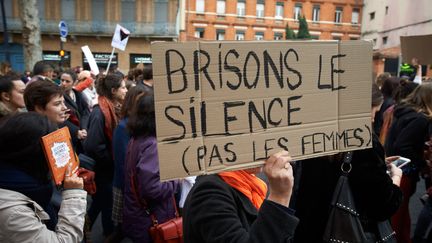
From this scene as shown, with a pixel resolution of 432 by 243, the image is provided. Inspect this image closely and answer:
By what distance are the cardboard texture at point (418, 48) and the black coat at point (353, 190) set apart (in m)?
2.96

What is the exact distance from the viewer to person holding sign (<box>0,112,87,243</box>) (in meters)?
1.61

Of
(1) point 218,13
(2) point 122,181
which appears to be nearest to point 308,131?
(2) point 122,181

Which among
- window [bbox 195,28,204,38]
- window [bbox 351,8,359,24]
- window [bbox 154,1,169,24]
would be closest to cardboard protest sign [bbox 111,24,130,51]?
window [bbox 154,1,169,24]

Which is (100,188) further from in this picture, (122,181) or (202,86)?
(202,86)

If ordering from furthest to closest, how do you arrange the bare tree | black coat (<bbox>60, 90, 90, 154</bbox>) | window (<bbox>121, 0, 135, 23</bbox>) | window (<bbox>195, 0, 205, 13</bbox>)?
window (<bbox>195, 0, 205, 13</bbox>)
window (<bbox>121, 0, 135, 23</bbox>)
the bare tree
black coat (<bbox>60, 90, 90, 154</bbox>)

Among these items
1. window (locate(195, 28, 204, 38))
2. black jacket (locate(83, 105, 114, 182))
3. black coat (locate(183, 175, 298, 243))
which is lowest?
black jacket (locate(83, 105, 114, 182))

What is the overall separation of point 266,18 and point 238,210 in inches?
1335

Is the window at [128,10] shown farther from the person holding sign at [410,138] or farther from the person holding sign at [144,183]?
the person holding sign at [144,183]

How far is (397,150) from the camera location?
3.49 metres

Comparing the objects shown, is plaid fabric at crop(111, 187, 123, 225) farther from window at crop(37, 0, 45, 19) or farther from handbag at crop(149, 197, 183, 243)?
window at crop(37, 0, 45, 19)

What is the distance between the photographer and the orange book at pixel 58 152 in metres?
1.75

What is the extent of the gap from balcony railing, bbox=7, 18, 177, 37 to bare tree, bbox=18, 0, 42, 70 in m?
14.8

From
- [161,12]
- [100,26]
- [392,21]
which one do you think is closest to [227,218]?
[161,12]

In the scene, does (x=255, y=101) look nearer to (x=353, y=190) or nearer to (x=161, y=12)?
(x=353, y=190)
